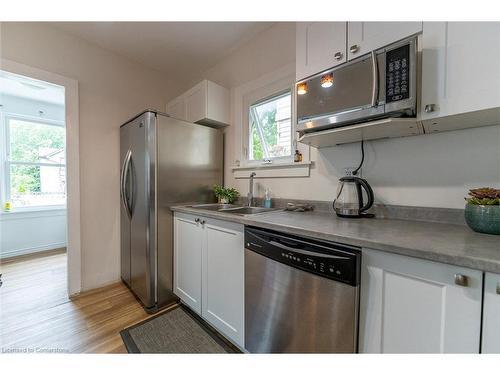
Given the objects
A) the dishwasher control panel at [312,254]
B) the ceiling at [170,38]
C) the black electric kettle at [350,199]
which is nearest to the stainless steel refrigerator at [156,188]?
the ceiling at [170,38]

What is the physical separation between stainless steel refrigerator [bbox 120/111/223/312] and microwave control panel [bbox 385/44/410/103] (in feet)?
5.55

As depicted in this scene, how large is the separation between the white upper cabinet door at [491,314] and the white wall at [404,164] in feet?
2.29

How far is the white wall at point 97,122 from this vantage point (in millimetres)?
2045

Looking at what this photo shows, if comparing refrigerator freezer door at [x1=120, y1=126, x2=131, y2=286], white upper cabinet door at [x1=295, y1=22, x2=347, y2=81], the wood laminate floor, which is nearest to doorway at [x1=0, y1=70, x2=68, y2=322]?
the wood laminate floor

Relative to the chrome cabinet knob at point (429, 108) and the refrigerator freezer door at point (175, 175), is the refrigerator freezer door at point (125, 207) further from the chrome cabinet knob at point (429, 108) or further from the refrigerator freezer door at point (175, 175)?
the chrome cabinet knob at point (429, 108)

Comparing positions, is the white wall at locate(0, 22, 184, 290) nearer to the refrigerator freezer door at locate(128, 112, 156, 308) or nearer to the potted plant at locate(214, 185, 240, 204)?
the refrigerator freezer door at locate(128, 112, 156, 308)

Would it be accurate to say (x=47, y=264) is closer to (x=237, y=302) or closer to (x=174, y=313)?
(x=174, y=313)

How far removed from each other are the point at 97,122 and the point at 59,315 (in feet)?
6.24

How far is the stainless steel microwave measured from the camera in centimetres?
98

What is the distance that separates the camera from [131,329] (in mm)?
1594

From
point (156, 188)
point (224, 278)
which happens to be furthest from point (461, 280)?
point (156, 188)

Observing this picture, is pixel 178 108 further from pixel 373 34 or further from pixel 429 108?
pixel 429 108

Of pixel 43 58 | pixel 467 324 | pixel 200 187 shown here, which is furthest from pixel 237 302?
pixel 43 58
